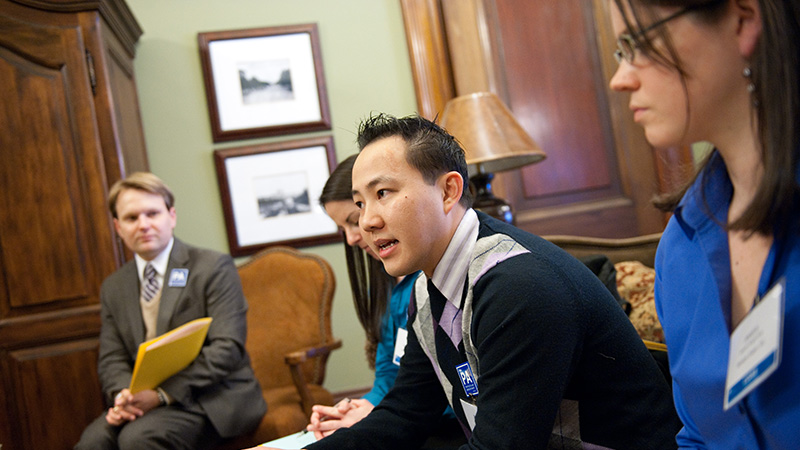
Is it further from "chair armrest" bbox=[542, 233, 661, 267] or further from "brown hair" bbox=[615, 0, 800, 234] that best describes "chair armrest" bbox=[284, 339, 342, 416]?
"brown hair" bbox=[615, 0, 800, 234]

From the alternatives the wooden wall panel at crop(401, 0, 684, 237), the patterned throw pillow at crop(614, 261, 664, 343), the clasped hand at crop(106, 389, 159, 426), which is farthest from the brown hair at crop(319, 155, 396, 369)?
the wooden wall panel at crop(401, 0, 684, 237)

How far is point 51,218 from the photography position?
296 centimetres

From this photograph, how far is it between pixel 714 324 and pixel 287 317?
8.48ft

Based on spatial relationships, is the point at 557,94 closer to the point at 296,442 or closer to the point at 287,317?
the point at 287,317

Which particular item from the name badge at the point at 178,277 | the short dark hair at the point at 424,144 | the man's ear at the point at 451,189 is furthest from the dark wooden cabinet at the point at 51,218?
the man's ear at the point at 451,189

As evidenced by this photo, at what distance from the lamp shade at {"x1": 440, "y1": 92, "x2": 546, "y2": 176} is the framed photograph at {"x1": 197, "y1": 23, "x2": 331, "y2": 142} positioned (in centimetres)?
112

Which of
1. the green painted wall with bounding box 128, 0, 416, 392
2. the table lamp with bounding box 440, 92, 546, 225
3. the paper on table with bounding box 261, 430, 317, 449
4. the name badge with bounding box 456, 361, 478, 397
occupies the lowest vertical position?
the paper on table with bounding box 261, 430, 317, 449

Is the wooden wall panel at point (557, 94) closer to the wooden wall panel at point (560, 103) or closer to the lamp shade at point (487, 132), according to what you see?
the wooden wall panel at point (560, 103)

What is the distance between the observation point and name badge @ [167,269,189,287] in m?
2.75

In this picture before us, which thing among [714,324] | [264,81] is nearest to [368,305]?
[714,324]

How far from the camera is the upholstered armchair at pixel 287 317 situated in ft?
10.0

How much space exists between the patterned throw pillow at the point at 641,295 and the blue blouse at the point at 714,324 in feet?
3.45

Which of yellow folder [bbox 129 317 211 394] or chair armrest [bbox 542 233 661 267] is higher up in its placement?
chair armrest [bbox 542 233 661 267]

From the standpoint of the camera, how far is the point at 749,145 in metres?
0.77
